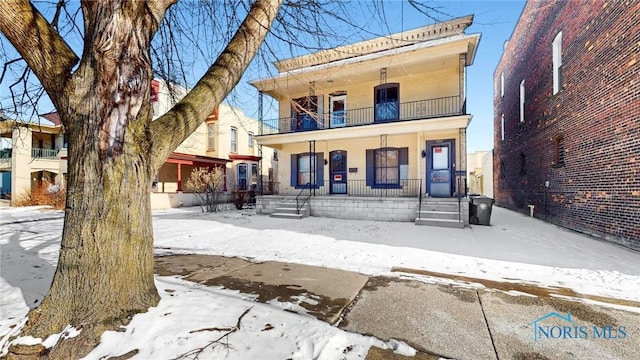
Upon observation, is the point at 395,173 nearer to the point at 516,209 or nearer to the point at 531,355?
the point at 516,209

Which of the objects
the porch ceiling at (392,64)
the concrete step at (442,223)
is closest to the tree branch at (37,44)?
the porch ceiling at (392,64)

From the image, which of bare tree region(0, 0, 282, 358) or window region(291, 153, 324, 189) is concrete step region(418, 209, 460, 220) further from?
bare tree region(0, 0, 282, 358)

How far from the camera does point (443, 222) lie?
8727 millimetres

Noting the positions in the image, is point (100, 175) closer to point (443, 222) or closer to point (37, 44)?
point (37, 44)

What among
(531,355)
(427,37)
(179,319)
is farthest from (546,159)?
(179,319)

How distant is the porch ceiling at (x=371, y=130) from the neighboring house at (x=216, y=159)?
2.87m

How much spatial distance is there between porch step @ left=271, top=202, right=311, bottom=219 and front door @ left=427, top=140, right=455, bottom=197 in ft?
17.3

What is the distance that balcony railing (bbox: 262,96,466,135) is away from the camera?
36.2 ft

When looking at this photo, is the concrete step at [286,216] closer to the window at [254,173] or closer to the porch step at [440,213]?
the porch step at [440,213]

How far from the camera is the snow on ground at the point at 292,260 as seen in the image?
2191 mm

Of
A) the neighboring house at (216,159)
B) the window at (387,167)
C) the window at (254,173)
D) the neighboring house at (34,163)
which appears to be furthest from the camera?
the window at (254,173)

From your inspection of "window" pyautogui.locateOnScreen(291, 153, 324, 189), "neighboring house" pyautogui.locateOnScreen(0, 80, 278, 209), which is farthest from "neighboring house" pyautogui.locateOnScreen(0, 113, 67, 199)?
"window" pyautogui.locateOnScreen(291, 153, 324, 189)

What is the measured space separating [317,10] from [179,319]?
4.28m

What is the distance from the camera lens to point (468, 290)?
344cm
